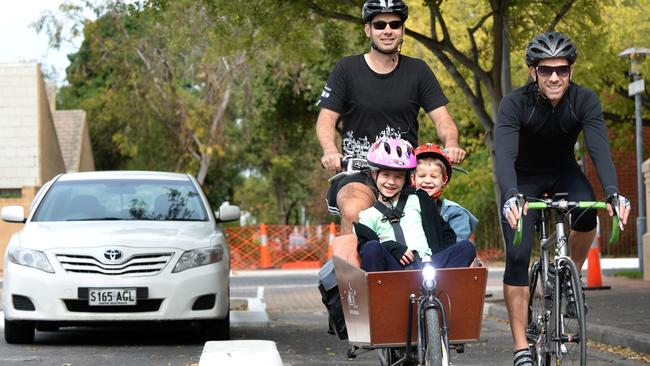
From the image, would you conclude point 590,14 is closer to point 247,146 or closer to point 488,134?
point 488,134

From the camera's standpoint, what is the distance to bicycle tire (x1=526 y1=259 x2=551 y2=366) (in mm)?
7366

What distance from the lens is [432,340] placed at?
6.18 m

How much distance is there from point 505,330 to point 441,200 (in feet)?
21.3

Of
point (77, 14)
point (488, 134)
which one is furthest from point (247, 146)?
point (488, 134)

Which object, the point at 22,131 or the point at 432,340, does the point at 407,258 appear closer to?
the point at 432,340

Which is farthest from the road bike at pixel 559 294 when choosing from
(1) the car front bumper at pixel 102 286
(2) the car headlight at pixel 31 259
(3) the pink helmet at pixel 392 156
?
(2) the car headlight at pixel 31 259

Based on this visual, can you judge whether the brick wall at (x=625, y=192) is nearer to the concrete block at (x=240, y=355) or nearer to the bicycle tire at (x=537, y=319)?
the bicycle tire at (x=537, y=319)

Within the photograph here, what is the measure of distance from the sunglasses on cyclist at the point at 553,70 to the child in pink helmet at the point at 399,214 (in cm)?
108

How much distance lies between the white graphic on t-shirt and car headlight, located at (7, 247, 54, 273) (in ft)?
14.3

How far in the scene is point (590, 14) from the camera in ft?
61.3

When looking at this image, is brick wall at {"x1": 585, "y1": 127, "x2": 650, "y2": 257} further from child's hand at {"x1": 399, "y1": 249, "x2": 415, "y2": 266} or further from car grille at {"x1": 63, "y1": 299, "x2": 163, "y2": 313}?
child's hand at {"x1": 399, "y1": 249, "x2": 415, "y2": 266}

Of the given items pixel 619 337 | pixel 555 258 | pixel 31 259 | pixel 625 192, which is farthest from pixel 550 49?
pixel 625 192

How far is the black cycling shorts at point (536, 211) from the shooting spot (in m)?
7.73

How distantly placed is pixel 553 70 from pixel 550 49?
0.12 meters
